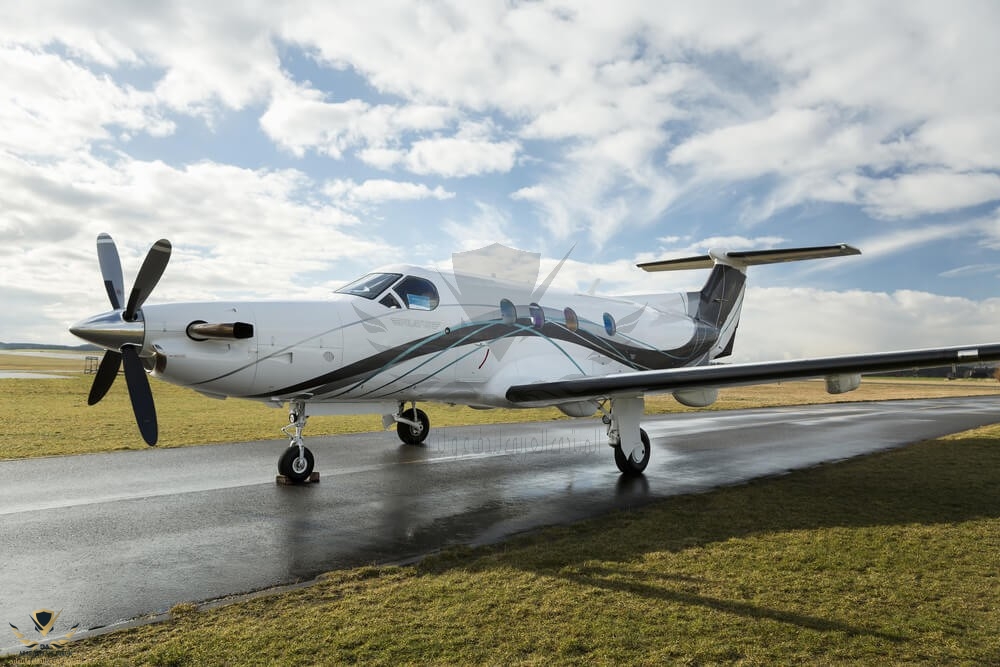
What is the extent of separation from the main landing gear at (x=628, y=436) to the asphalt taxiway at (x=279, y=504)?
1.02 ft

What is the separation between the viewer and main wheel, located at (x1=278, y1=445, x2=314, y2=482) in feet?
30.8

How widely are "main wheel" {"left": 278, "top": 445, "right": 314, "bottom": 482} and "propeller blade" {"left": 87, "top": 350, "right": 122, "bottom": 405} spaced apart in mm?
2650

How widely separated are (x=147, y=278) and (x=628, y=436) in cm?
791

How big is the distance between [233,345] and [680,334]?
11328 millimetres

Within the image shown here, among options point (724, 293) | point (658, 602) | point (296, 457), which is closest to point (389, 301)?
point (296, 457)

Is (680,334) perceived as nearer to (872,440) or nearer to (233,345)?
(872,440)

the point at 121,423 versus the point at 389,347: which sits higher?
the point at 389,347

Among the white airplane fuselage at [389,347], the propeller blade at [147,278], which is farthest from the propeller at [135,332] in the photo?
the white airplane fuselage at [389,347]

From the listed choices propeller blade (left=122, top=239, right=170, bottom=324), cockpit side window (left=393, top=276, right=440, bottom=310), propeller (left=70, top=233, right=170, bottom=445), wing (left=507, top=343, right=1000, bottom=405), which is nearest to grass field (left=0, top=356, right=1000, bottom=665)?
wing (left=507, top=343, right=1000, bottom=405)

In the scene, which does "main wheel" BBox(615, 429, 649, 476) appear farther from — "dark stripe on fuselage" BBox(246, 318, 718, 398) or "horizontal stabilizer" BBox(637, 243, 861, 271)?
"horizontal stabilizer" BBox(637, 243, 861, 271)

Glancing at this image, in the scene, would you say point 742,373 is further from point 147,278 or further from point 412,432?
point 147,278

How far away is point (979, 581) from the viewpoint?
4957 mm

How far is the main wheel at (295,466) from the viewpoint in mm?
9398

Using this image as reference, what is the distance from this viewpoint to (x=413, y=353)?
977 cm
